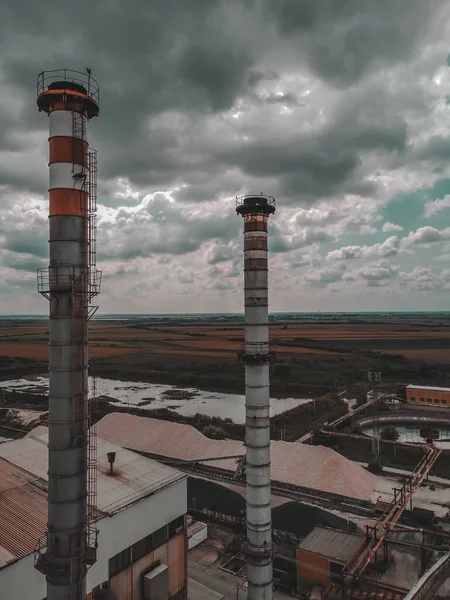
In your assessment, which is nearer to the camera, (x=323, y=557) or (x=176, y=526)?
(x=176, y=526)

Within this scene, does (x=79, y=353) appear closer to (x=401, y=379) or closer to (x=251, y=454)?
(x=251, y=454)

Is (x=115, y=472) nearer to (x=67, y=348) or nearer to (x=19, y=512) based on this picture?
(x=19, y=512)

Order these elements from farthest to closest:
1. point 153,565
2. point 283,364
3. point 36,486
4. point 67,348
→ point 283,364 < point 153,565 < point 36,486 < point 67,348

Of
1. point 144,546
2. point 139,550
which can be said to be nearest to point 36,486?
point 139,550

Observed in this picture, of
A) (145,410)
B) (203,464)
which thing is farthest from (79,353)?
(145,410)

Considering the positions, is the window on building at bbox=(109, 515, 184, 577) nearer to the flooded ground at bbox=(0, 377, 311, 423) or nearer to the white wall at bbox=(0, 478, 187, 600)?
the white wall at bbox=(0, 478, 187, 600)

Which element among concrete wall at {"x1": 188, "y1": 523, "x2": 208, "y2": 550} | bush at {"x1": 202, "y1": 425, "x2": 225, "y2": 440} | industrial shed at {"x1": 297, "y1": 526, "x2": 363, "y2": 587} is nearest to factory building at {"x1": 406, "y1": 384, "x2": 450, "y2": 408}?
bush at {"x1": 202, "y1": 425, "x2": 225, "y2": 440}
